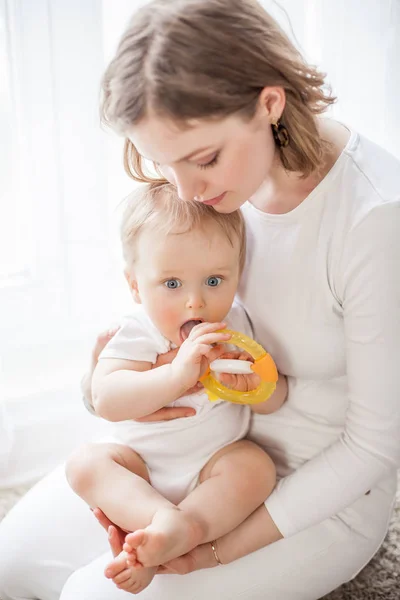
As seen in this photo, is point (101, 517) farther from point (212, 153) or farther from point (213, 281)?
point (212, 153)

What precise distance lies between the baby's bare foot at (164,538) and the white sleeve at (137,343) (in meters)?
0.29

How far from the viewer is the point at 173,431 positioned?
1.36 m

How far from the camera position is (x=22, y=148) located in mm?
1551

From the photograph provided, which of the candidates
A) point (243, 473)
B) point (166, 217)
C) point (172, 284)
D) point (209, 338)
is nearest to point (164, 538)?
point (243, 473)

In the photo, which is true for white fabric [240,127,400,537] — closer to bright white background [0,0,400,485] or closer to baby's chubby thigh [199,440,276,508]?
baby's chubby thigh [199,440,276,508]

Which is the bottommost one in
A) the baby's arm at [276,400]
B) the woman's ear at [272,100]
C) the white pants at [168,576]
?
the white pants at [168,576]

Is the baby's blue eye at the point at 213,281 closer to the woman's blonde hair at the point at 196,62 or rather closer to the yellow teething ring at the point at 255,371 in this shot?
the yellow teething ring at the point at 255,371

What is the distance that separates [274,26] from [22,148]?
0.68 meters

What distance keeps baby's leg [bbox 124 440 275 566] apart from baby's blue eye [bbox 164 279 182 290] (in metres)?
0.34

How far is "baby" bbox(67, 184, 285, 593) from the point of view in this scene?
1.21 m

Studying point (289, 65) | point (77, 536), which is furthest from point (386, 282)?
point (77, 536)

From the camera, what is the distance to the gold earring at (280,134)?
1.17 metres

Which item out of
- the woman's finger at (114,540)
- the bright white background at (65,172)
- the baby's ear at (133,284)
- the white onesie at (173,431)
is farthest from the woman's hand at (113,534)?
the bright white background at (65,172)

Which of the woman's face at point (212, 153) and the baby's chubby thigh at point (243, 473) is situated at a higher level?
the woman's face at point (212, 153)
